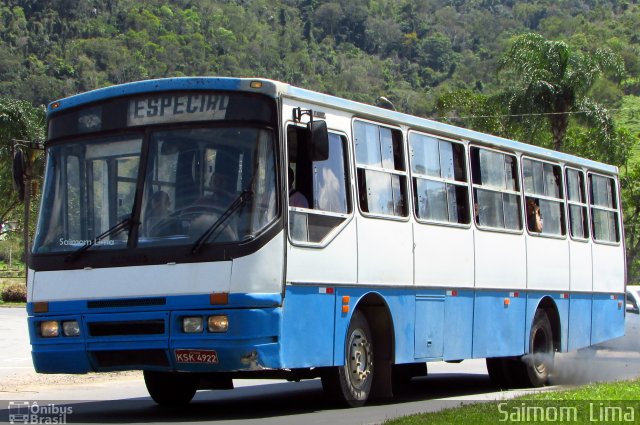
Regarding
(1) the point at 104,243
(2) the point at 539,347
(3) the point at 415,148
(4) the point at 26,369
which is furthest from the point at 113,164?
(4) the point at 26,369

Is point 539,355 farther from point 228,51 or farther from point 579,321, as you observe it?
point 228,51

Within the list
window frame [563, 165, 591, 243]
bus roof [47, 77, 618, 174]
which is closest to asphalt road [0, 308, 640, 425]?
window frame [563, 165, 591, 243]

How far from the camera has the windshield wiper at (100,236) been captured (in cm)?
1165

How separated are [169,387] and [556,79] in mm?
29363

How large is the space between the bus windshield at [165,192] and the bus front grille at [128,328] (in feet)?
2.32

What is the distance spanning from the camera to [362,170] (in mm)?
13070

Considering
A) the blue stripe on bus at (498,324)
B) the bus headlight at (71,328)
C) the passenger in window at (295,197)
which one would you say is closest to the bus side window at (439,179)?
the blue stripe on bus at (498,324)

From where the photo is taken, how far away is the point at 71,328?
11820 millimetres

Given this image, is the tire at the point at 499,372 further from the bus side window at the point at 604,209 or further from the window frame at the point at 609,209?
the bus side window at the point at 604,209

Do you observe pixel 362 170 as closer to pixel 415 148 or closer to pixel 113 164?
pixel 415 148

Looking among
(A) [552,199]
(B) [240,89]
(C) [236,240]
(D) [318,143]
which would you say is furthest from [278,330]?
(A) [552,199]

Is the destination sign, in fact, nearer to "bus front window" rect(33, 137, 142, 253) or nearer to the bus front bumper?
"bus front window" rect(33, 137, 142, 253)

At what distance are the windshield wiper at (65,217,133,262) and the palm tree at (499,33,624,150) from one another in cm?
3031

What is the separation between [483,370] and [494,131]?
26.9m
